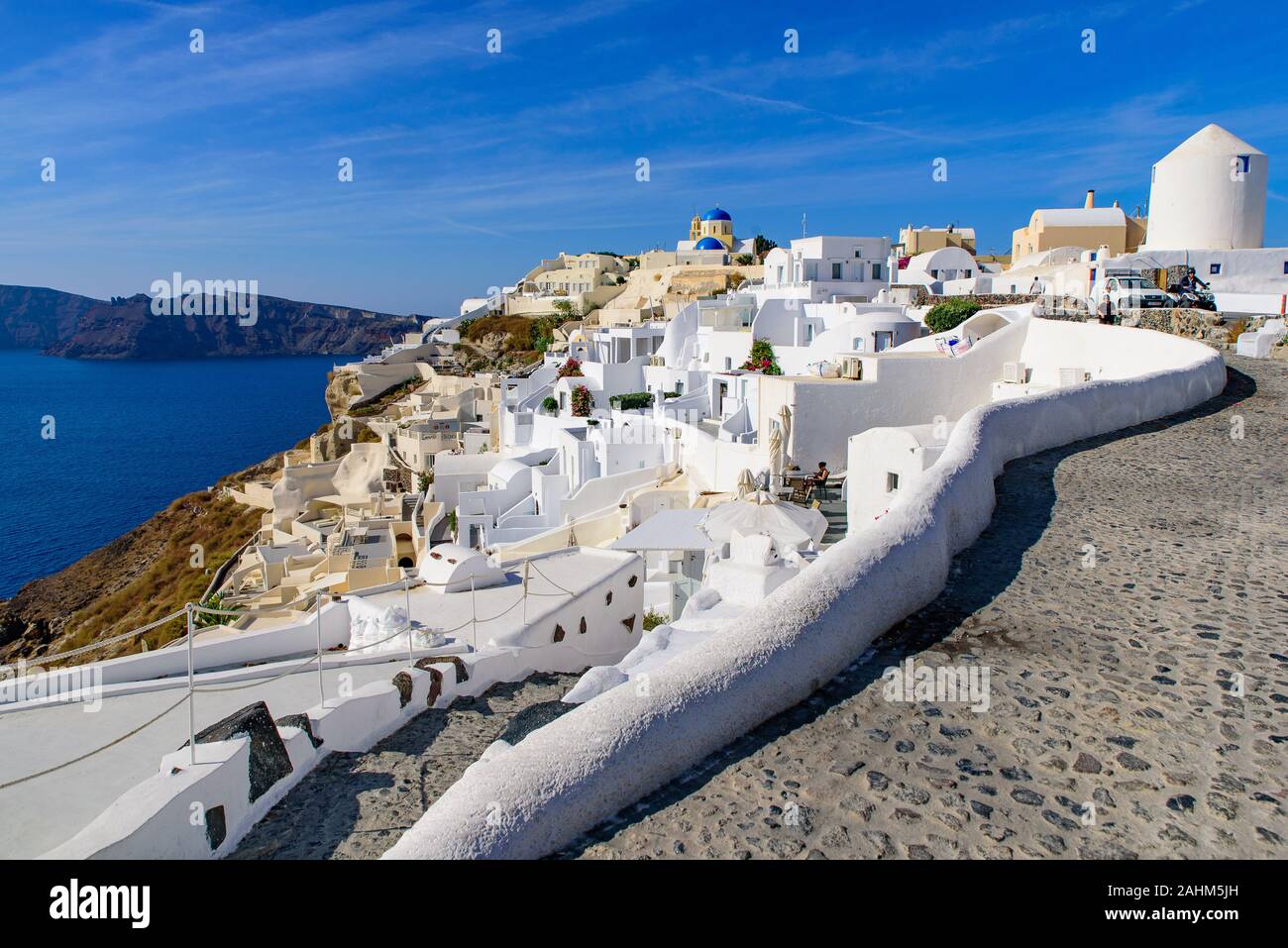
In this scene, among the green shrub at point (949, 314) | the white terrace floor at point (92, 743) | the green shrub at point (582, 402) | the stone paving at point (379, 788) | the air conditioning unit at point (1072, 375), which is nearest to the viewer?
the stone paving at point (379, 788)

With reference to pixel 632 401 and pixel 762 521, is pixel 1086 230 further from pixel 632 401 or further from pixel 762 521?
pixel 762 521

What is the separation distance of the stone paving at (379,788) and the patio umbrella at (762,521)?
3.35 meters

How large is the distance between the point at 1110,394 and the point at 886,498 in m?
2.96

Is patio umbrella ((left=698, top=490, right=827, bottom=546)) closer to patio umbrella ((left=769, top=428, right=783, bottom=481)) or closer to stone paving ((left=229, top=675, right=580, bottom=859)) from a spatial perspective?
stone paving ((left=229, top=675, right=580, bottom=859))

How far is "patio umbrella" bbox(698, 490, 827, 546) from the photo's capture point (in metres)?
10.5

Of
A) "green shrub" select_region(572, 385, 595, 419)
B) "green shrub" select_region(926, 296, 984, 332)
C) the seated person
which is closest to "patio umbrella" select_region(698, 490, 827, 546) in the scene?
the seated person

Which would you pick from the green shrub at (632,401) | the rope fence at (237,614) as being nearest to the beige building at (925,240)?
the green shrub at (632,401)

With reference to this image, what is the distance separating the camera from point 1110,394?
32.3 ft

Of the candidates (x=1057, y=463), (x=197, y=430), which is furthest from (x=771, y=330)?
(x=197, y=430)

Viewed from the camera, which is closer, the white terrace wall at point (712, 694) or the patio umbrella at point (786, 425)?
the white terrace wall at point (712, 694)

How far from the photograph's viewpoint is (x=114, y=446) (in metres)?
90.2

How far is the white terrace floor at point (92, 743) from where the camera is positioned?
18.3 ft

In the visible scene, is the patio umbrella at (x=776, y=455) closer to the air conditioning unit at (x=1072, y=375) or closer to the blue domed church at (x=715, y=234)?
the air conditioning unit at (x=1072, y=375)
